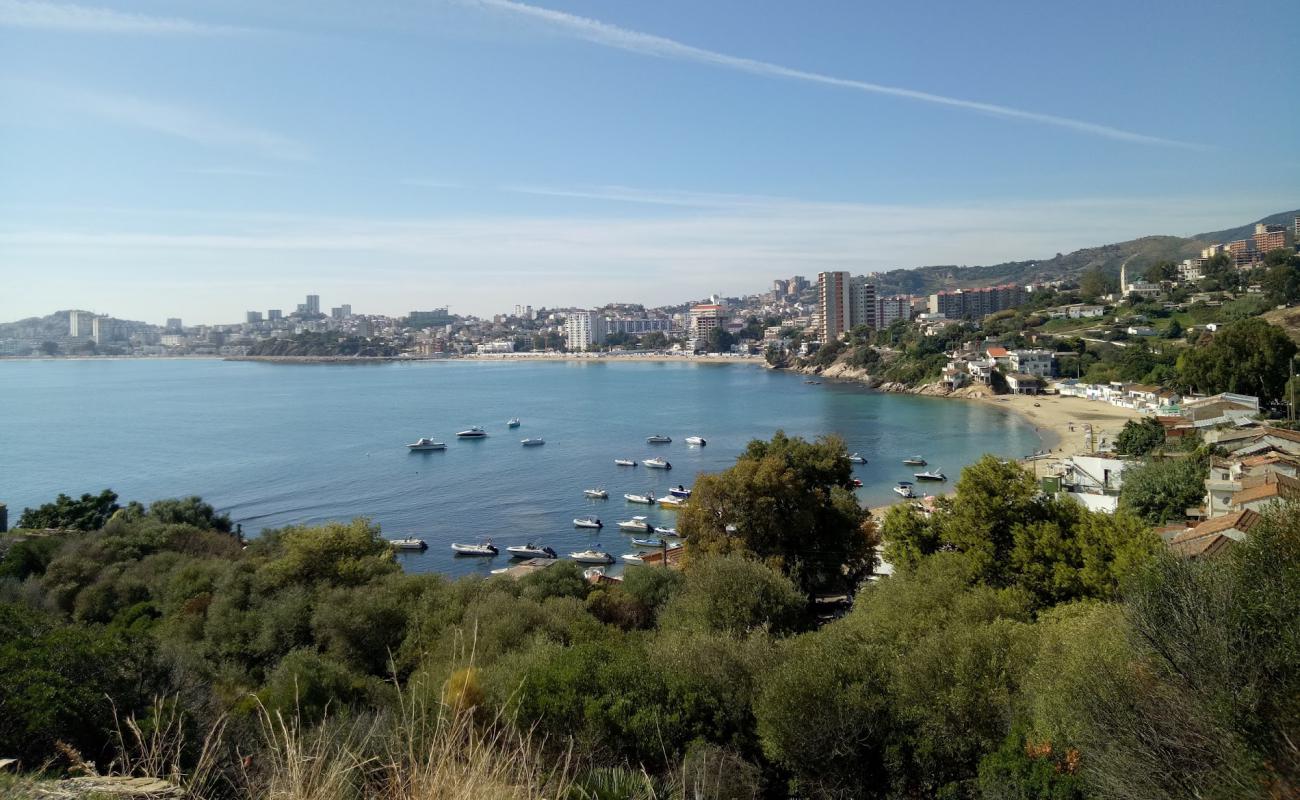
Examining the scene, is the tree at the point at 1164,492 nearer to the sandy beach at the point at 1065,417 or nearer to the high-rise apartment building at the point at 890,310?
the sandy beach at the point at 1065,417

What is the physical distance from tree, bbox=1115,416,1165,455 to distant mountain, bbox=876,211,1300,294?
235ft

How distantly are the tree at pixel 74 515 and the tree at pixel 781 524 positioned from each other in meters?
8.90

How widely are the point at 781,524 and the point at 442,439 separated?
58.0ft

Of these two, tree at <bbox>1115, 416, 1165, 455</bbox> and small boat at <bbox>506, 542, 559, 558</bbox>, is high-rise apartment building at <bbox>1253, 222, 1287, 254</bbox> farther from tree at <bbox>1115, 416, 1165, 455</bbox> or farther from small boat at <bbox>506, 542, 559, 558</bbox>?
small boat at <bbox>506, 542, 559, 558</bbox>

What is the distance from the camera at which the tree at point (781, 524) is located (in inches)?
325

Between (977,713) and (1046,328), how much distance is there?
3948 cm

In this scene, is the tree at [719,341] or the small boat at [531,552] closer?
the small boat at [531,552]

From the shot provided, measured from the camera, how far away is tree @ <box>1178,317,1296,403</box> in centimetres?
1725

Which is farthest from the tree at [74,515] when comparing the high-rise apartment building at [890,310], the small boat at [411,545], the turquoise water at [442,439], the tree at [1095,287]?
the high-rise apartment building at [890,310]

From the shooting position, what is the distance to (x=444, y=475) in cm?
1894

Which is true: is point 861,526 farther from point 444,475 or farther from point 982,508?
point 444,475

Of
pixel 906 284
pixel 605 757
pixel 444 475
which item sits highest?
pixel 906 284

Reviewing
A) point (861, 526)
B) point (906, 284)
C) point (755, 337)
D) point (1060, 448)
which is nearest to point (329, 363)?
point (755, 337)

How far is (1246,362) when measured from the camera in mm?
17422
